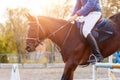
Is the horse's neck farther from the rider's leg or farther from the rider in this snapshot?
the rider's leg

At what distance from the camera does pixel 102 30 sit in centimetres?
729

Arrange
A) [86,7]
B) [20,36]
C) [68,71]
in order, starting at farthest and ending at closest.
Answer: [20,36] → [86,7] → [68,71]

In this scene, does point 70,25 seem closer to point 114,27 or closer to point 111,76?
point 114,27

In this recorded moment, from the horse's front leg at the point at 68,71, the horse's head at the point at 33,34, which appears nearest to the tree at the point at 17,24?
the horse's head at the point at 33,34

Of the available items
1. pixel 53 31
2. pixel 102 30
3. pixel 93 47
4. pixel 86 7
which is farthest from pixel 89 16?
pixel 53 31

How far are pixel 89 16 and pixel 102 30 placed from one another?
1.45ft

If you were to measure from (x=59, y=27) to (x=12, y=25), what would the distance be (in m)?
36.4

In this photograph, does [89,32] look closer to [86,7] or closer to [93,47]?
[93,47]

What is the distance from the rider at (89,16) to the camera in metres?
6.87

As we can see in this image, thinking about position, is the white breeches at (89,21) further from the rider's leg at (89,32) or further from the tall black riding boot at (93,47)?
the tall black riding boot at (93,47)

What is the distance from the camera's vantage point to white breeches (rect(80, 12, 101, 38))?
22.8 ft

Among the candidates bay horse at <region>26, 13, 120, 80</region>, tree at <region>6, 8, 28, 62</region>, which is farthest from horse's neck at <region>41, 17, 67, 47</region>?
tree at <region>6, 8, 28, 62</region>

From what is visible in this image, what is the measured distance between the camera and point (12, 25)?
43000 mm

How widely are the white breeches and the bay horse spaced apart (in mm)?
176
